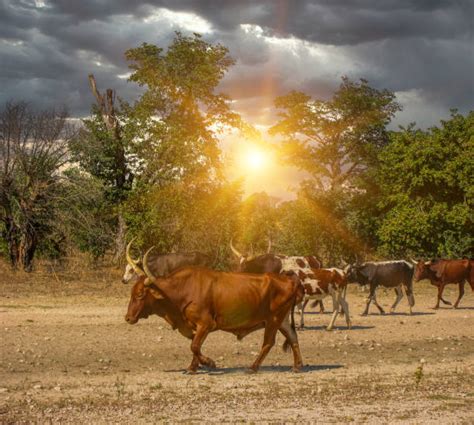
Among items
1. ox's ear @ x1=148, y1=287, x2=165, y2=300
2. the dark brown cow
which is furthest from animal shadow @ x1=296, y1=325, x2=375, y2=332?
the dark brown cow

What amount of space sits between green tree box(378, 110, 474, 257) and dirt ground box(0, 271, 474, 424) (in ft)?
50.9

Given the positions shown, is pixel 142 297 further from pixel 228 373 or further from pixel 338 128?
pixel 338 128

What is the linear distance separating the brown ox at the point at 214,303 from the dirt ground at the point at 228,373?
72 centimetres

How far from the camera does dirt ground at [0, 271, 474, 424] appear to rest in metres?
9.74

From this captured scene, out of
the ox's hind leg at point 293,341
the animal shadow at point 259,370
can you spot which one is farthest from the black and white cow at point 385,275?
the ox's hind leg at point 293,341

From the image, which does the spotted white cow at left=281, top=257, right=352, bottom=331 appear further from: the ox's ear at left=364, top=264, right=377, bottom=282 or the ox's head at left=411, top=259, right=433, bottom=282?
the ox's head at left=411, top=259, right=433, bottom=282

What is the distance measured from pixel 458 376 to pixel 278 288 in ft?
10.7

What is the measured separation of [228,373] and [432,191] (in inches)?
1104

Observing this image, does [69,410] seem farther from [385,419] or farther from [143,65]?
[143,65]

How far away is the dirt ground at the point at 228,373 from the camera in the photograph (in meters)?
9.74

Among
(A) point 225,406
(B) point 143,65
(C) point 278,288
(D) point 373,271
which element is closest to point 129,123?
(B) point 143,65

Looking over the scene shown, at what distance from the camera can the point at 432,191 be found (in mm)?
38656

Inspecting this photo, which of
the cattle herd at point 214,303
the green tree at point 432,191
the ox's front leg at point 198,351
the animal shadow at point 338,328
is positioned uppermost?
the green tree at point 432,191

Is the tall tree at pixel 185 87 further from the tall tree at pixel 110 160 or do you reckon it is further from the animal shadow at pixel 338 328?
the animal shadow at pixel 338 328
